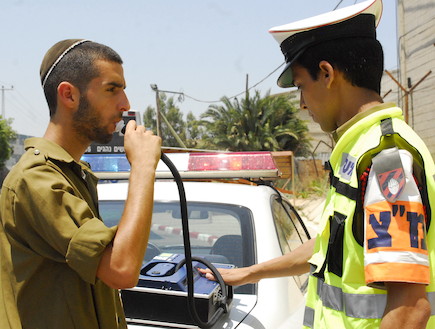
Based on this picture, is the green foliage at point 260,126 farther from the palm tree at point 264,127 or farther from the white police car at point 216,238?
the white police car at point 216,238

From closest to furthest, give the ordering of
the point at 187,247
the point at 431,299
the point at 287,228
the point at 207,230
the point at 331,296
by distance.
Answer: the point at 431,299, the point at 331,296, the point at 187,247, the point at 287,228, the point at 207,230

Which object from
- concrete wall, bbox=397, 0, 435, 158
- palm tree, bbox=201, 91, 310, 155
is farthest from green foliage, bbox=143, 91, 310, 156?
concrete wall, bbox=397, 0, 435, 158

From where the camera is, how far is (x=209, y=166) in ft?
10.9

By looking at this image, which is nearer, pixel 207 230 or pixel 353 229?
pixel 353 229

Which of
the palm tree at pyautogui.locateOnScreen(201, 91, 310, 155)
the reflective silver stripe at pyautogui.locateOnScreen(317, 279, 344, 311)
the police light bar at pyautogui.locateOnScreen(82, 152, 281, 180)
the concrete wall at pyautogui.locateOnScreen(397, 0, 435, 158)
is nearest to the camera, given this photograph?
the reflective silver stripe at pyautogui.locateOnScreen(317, 279, 344, 311)

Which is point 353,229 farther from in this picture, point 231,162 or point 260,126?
point 260,126

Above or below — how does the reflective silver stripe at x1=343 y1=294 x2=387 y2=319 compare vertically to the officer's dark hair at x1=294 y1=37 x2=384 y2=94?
below

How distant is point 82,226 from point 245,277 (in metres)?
1.13

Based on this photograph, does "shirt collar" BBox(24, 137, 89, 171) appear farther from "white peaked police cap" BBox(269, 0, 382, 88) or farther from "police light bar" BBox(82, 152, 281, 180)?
"police light bar" BBox(82, 152, 281, 180)

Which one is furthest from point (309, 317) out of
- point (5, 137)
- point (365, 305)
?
point (5, 137)

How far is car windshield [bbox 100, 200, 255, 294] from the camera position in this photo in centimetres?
275

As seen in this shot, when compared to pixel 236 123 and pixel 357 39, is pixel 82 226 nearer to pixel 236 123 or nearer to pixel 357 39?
pixel 357 39

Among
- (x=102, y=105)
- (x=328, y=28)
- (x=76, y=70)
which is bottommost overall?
(x=102, y=105)

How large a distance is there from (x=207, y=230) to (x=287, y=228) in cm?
57
